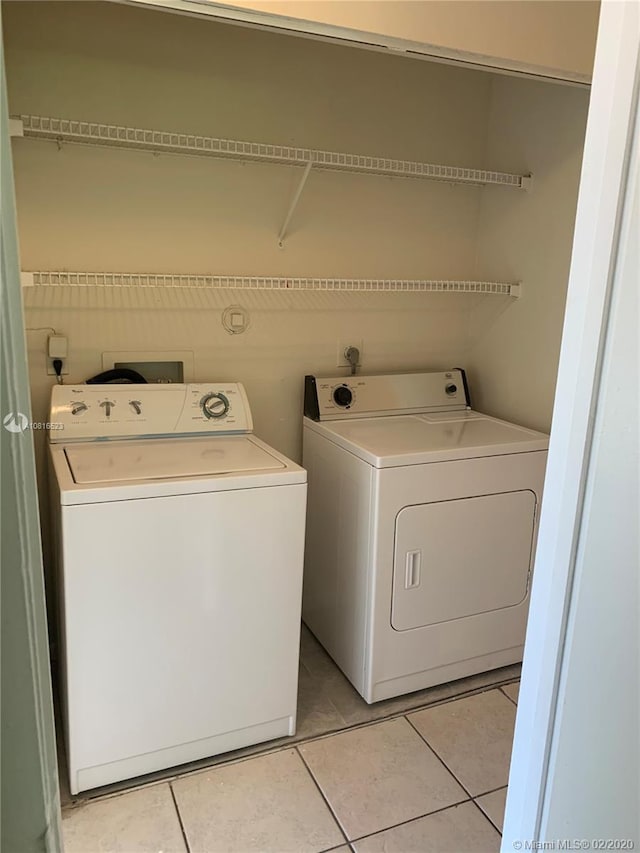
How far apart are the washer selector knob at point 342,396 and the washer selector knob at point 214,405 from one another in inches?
17.3

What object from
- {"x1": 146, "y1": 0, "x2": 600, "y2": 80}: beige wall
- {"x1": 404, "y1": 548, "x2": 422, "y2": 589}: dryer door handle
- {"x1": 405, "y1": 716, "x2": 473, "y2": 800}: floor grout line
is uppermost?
{"x1": 146, "y1": 0, "x2": 600, "y2": 80}: beige wall

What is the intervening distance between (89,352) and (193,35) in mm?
1094

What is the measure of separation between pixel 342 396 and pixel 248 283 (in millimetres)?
562

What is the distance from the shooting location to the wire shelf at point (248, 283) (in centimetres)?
195

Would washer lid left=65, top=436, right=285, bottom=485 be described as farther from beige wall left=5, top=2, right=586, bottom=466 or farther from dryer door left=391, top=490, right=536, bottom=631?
dryer door left=391, top=490, right=536, bottom=631

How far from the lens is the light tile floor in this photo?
1641mm

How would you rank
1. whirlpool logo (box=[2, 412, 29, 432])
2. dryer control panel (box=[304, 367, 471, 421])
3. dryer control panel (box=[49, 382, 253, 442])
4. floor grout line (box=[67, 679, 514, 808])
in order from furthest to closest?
dryer control panel (box=[304, 367, 471, 421]) < dryer control panel (box=[49, 382, 253, 442]) < floor grout line (box=[67, 679, 514, 808]) < whirlpool logo (box=[2, 412, 29, 432])

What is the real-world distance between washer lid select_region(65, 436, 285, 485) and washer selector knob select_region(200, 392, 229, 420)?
0.29ft

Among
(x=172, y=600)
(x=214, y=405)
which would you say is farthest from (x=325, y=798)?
(x=214, y=405)

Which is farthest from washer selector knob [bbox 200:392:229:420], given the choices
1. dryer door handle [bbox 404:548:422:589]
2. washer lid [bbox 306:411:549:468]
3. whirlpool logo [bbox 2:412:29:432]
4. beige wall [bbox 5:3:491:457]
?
whirlpool logo [bbox 2:412:29:432]

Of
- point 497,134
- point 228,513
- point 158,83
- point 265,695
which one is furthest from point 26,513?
point 497,134

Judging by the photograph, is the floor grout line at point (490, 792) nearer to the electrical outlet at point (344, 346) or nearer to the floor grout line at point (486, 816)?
the floor grout line at point (486, 816)

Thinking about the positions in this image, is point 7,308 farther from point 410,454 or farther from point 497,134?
point 497,134

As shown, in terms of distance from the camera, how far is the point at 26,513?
705 millimetres
